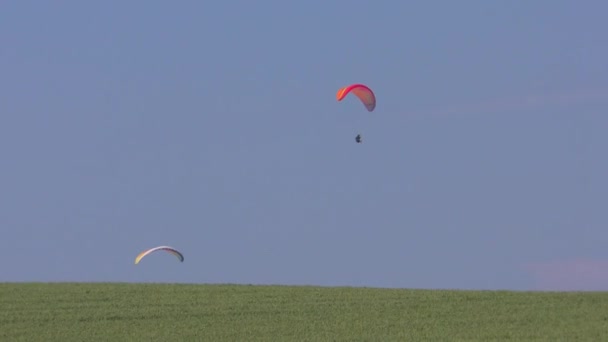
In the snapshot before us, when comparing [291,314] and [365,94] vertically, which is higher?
[365,94]

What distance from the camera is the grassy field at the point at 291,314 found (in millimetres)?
21188

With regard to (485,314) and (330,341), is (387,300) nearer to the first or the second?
(485,314)

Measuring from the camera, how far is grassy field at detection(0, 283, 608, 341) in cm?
2119

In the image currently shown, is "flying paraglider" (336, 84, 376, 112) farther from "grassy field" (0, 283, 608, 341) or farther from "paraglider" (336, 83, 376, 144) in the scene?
"grassy field" (0, 283, 608, 341)

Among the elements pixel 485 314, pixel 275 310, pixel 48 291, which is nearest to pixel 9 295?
pixel 48 291

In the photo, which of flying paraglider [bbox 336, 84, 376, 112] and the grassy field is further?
flying paraglider [bbox 336, 84, 376, 112]

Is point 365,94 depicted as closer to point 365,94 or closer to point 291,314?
point 365,94

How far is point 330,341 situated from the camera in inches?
806

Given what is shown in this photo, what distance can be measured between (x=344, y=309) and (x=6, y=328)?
5.76 meters

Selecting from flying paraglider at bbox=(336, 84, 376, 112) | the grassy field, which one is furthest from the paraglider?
the grassy field

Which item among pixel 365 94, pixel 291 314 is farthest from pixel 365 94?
pixel 291 314

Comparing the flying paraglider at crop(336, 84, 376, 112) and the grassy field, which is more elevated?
the flying paraglider at crop(336, 84, 376, 112)

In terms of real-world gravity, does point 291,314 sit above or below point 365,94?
below

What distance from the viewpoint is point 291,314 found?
23078 mm
